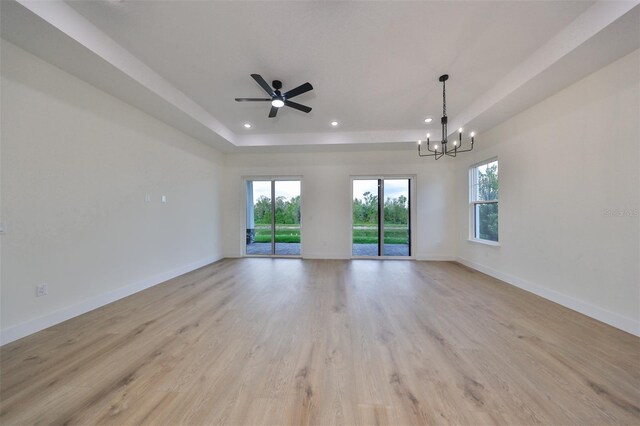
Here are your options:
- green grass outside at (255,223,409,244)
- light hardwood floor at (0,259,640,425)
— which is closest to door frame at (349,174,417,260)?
green grass outside at (255,223,409,244)

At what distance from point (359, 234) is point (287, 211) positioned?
2.02 metres

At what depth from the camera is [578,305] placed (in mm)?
2535

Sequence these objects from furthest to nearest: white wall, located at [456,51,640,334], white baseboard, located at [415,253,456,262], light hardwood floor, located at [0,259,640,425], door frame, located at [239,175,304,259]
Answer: door frame, located at [239,175,304,259], white baseboard, located at [415,253,456,262], white wall, located at [456,51,640,334], light hardwood floor, located at [0,259,640,425]

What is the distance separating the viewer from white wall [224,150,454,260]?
17.3 feet

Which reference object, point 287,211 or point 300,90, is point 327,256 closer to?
point 287,211

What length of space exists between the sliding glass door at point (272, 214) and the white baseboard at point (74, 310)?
2298 mm

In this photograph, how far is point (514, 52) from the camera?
7.83ft

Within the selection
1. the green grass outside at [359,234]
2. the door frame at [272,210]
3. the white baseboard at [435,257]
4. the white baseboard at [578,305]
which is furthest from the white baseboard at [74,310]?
the white baseboard at [578,305]

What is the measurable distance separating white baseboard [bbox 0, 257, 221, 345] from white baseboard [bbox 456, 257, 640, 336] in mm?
5796

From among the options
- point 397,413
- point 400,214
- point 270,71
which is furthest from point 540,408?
point 400,214

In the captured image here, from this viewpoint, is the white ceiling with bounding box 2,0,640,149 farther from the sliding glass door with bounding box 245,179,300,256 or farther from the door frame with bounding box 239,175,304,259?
the sliding glass door with bounding box 245,179,300,256

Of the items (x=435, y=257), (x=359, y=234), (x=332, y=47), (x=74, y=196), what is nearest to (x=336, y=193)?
(x=359, y=234)

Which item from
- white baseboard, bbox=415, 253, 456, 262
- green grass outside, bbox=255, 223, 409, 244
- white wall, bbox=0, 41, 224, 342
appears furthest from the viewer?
green grass outside, bbox=255, 223, 409, 244

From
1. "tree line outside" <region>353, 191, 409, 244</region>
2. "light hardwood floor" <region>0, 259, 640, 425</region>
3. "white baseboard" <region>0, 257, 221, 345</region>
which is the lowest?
"light hardwood floor" <region>0, 259, 640, 425</region>
